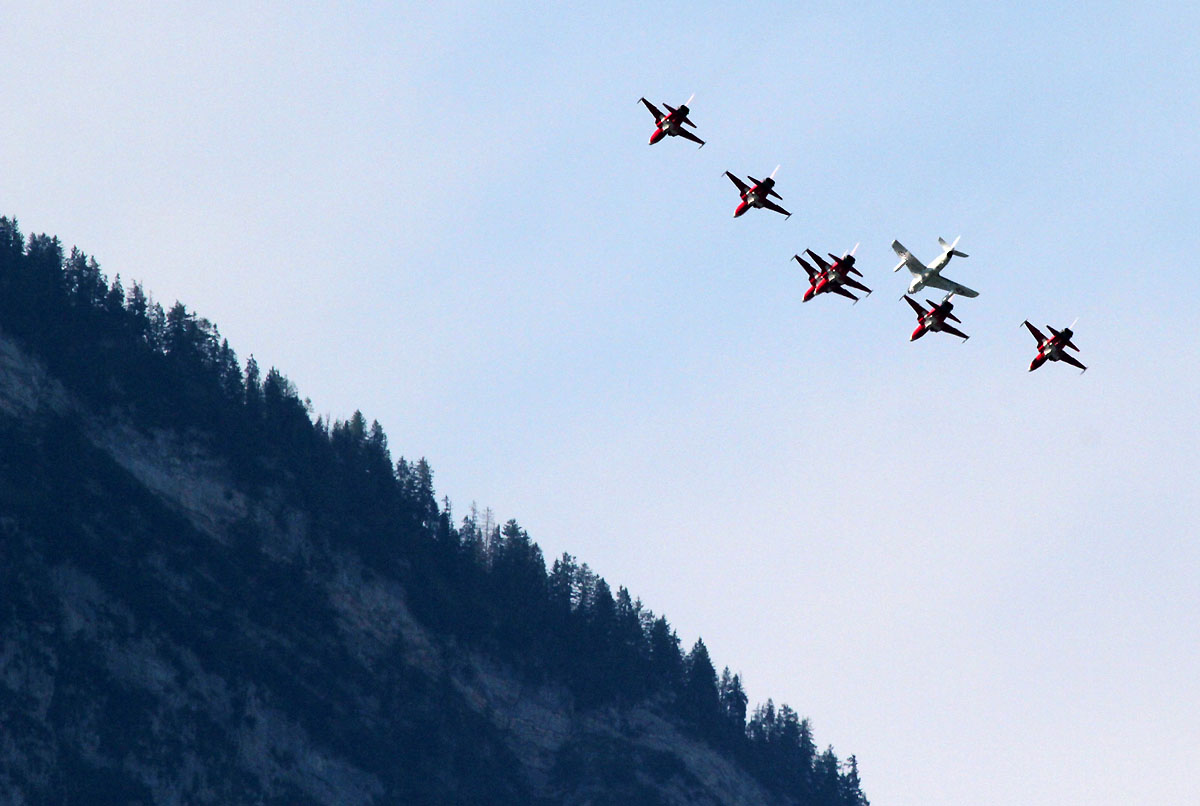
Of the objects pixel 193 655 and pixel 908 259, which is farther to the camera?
pixel 193 655

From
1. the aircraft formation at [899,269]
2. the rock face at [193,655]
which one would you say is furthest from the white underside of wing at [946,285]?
the rock face at [193,655]

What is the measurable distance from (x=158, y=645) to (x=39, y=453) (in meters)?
26.6

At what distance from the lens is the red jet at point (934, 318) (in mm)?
79625

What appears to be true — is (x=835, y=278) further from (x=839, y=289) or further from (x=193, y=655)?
(x=193, y=655)

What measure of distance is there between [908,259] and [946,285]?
8.66 ft

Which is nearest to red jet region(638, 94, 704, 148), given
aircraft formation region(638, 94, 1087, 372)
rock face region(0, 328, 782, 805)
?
aircraft formation region(638, 94, 1087, 372)

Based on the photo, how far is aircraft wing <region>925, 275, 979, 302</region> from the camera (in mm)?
81625

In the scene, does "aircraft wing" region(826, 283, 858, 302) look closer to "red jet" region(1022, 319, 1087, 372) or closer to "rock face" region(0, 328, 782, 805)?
"red jet" region(1022, 319, 1087, 372)

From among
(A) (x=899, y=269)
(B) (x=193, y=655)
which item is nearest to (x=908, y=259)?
(A) (x=899, y=269)

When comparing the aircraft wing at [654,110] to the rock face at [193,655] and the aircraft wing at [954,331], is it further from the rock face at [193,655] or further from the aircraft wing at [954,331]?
the rock face at [193,655]

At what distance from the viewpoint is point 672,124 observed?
3388 inches

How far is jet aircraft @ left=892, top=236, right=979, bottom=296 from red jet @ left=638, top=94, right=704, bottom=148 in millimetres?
14254

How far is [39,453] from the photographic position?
17350 cm

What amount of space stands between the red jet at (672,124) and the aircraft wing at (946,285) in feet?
51.0
